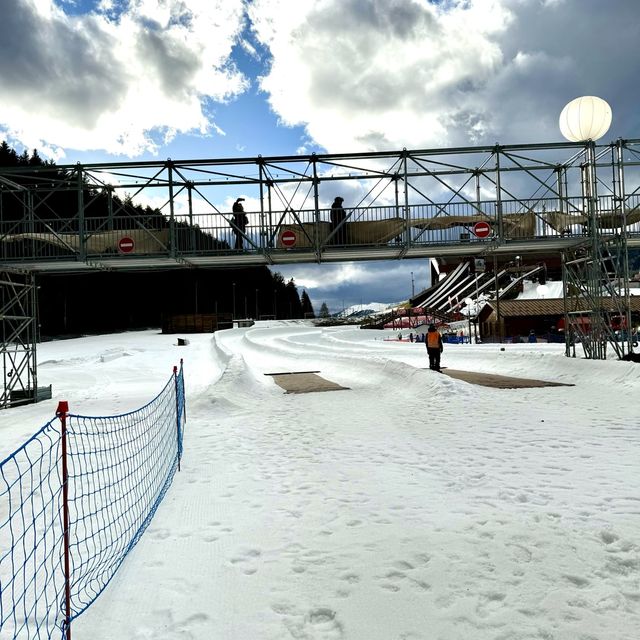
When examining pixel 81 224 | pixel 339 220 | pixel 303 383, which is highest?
pixel 339 220

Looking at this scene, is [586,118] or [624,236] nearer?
[624,236]

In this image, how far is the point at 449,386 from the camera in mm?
13648

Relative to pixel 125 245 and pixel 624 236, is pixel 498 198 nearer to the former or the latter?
pixel 624 236

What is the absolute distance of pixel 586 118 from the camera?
16.4 metres

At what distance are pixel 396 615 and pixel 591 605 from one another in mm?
1402

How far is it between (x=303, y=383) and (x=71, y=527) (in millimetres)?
12787

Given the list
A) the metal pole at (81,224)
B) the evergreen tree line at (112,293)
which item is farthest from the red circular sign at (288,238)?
the evergreen tree line at (112,293)

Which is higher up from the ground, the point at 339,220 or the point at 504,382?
the point at 339,220

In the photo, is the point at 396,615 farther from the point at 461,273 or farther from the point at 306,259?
the point at 461,273

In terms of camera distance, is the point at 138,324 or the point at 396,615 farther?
the point at 138,324

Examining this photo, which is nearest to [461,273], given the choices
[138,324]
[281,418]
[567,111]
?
[138,324]

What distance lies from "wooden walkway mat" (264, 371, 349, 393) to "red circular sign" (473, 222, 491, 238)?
687cm

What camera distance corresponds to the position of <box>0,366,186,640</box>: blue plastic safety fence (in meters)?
3.76

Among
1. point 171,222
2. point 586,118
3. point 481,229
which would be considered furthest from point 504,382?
point 171,222
